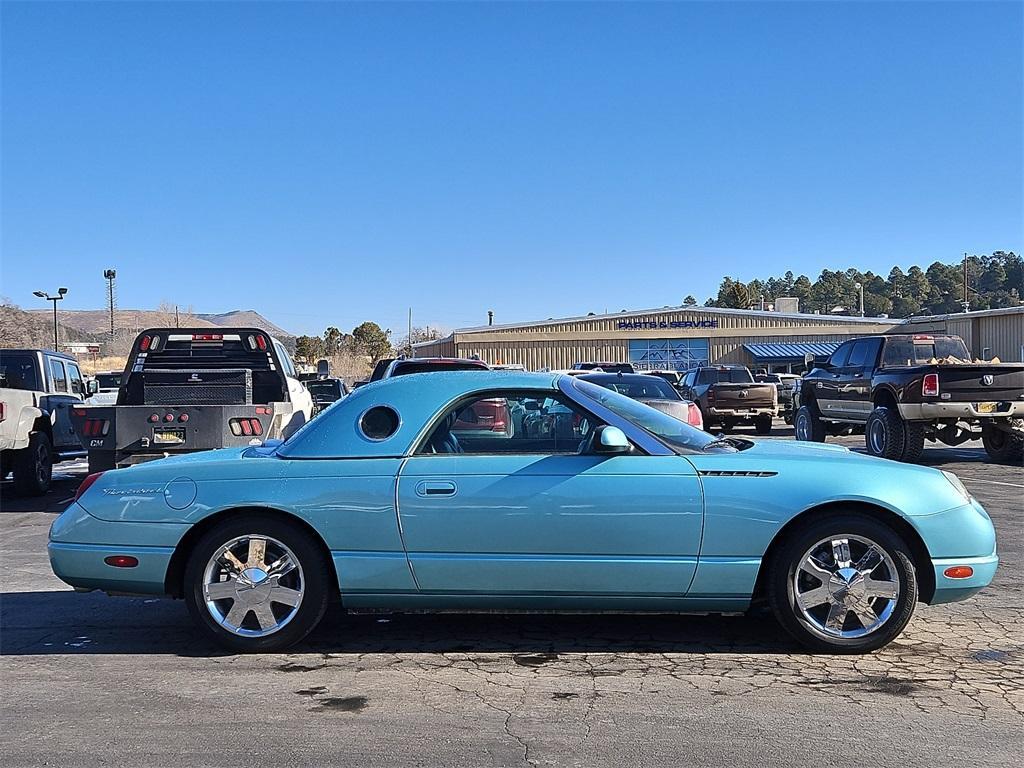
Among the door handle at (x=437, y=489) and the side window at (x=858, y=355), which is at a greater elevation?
the side window at (x=858, y=355)

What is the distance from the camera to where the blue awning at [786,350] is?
→ 55.9 meters

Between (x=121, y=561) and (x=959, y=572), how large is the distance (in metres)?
4.48

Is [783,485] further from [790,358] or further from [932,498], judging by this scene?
[790,358]

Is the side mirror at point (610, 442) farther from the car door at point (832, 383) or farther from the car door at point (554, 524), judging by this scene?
the car door at point (832, 383)

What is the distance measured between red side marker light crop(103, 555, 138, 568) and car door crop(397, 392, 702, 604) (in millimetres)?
1504

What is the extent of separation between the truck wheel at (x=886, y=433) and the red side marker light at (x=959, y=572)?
940 centimetres

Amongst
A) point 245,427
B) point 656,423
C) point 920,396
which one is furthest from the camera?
point 920,396

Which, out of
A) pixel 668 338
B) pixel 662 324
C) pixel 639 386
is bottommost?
pixel 639 386

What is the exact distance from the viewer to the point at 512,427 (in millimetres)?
5477

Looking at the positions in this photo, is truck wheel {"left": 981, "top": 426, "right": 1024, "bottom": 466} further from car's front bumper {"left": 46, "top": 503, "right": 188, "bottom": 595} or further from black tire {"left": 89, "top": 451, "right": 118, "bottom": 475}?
car's front bumper {"left": 46, "top": 503, "right": 188, "bottom": 595}

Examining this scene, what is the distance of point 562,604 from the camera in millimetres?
5164

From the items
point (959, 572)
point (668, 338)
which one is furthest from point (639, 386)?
point (668, 338)

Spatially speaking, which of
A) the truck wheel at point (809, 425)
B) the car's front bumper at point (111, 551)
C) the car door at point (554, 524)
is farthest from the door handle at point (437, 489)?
the truck wheel at point (809, 425)

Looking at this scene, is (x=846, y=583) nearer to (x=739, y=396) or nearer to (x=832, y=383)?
(x=832, y=383)
